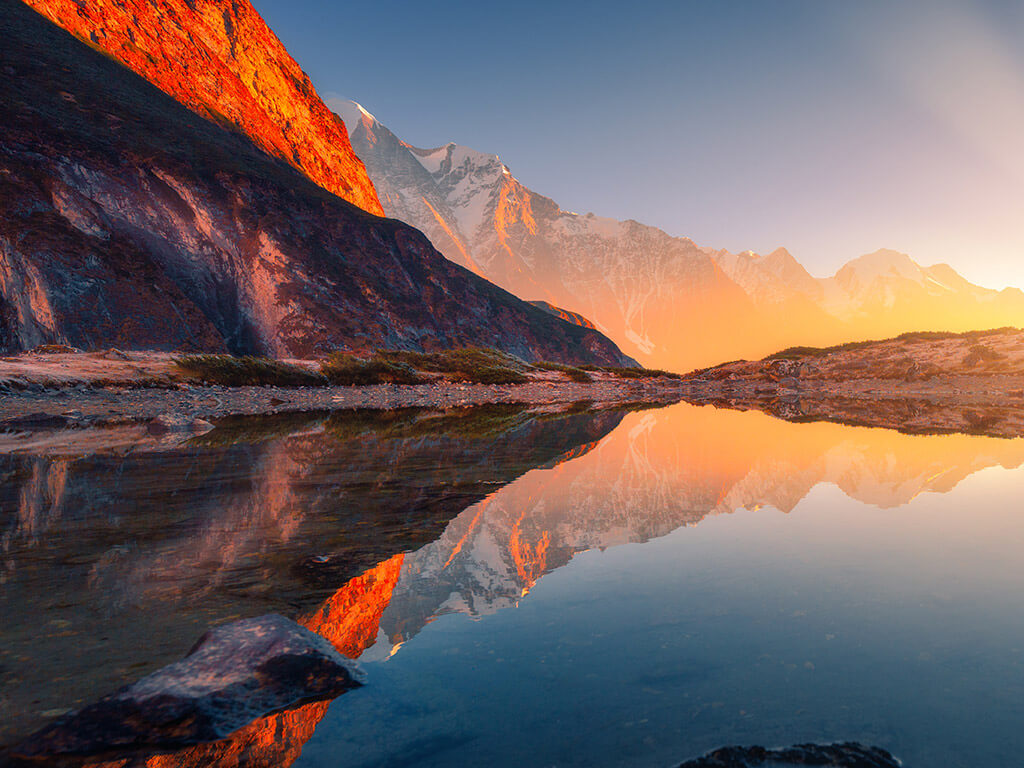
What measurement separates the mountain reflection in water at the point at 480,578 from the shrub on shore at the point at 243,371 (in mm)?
22158

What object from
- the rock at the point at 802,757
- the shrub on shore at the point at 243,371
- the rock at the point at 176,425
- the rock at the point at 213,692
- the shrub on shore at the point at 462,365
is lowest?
the rock at the point at 176,425

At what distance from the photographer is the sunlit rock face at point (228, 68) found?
65062 millimetres

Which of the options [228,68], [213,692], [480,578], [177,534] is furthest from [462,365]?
[228,68]

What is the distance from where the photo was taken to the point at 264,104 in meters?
84.1

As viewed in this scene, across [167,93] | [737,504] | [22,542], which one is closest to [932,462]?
[737,504]

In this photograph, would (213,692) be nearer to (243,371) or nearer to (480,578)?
(480,578)

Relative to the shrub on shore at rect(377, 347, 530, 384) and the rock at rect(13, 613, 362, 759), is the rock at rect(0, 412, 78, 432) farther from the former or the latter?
the shrub on shore at rect(377, 347, 530, 384)

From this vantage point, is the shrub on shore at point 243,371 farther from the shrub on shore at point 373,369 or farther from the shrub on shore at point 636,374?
the shrub on shore at point 636,374

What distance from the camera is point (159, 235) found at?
4675 centimetres

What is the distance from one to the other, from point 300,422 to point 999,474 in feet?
62.0

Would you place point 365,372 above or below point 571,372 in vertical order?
below

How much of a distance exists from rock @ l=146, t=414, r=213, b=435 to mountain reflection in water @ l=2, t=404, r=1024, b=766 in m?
5.54

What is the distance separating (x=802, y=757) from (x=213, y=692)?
3.06 meters

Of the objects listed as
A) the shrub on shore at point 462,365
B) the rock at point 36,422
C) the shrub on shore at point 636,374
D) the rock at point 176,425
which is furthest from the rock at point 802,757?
the shrub on shore at point 636,374
